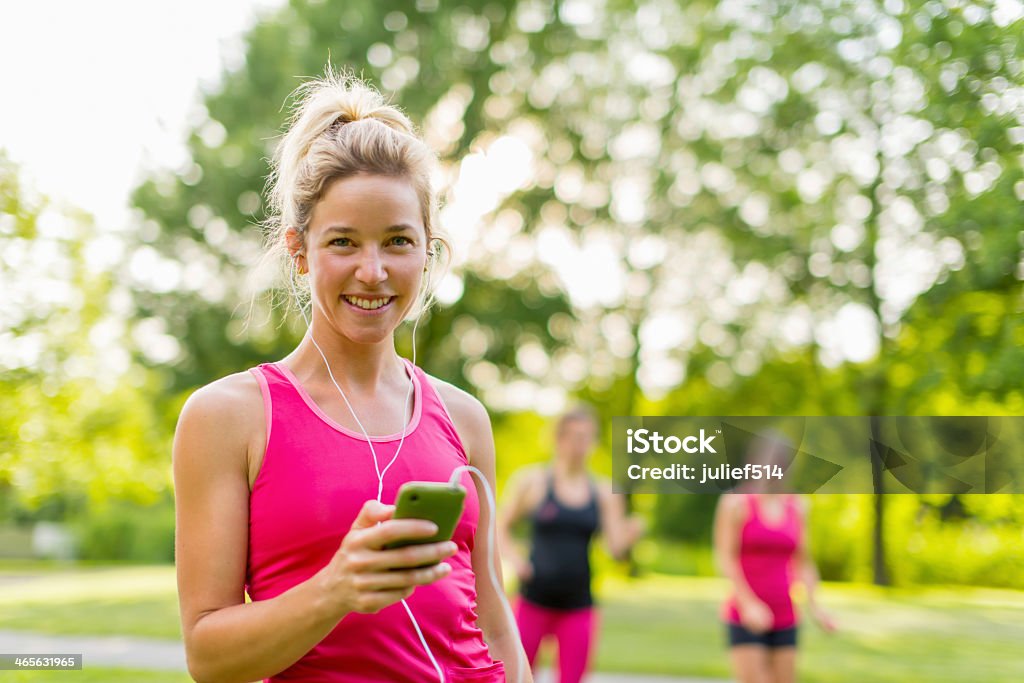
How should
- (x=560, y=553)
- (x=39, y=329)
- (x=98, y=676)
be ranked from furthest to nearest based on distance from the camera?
(x=98, y=676)
(x=39, y=329)
(x=560, y=553)

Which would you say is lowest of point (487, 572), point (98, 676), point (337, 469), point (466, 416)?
point (98, 676)

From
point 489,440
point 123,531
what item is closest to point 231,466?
point 489,440

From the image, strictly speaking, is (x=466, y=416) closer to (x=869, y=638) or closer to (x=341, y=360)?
(x=341, y=360)

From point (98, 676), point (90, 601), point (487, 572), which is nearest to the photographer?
point (487, 572)

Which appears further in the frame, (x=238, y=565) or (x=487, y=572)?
(x=487, y=572)

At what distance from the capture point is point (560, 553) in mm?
5617

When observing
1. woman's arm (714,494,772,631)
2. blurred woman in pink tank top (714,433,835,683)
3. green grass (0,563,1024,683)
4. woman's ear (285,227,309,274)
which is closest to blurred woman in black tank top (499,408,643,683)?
woman's arm (714,494,772,631)

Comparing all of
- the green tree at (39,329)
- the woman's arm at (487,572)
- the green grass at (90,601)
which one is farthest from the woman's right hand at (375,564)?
the green grass at (90,601)

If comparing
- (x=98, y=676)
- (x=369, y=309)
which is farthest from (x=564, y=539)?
(x=98, y=676)

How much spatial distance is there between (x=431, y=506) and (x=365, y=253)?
0.51 metres

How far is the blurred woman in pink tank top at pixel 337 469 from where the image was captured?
1488 mm

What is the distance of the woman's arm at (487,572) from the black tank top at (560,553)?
3.51m

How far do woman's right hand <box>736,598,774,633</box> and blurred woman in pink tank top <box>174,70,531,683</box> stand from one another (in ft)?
12.3

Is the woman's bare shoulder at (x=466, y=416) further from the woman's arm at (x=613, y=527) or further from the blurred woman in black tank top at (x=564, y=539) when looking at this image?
the woman's arm at (x=613, y=527)
